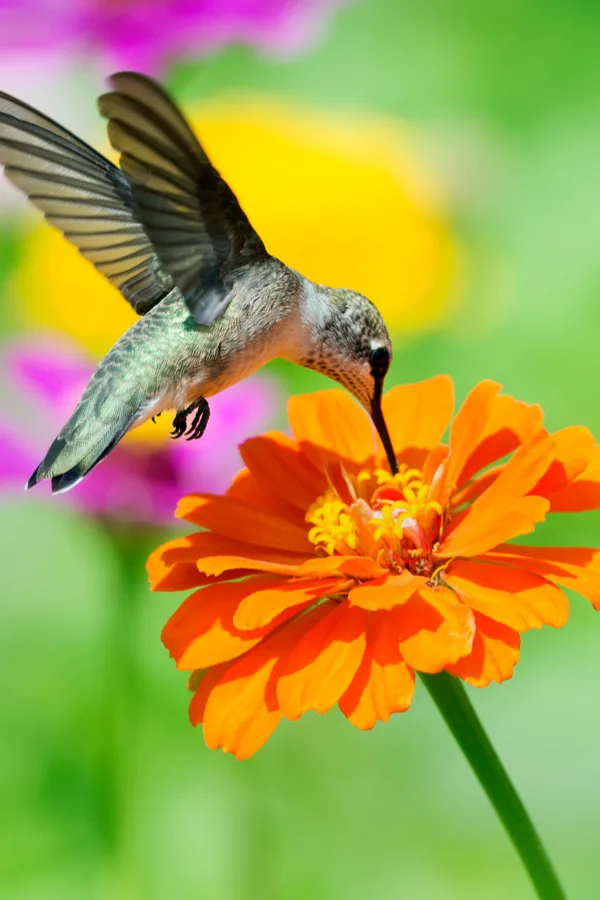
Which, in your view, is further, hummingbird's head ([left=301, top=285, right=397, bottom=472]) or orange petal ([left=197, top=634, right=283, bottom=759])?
hummingbird's head ([left=301, top=285, right=397, bottom=472])

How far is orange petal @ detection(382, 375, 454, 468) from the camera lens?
66 cm

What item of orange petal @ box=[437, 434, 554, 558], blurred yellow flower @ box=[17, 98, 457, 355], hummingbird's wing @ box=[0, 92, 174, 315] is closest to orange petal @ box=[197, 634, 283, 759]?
orange petal @ box=[437, 434, 554, 558]

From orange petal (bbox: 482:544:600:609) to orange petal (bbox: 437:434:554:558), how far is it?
1cm

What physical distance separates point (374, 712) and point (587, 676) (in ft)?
2.57

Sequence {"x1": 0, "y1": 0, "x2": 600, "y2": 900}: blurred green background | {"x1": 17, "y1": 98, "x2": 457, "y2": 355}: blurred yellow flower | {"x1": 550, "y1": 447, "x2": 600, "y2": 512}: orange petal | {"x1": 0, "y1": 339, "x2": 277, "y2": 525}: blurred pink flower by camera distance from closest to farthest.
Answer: {"x1": 550, "y1": 447, "x2": 600, "y2": 512}: orange petal, {"x1": 0, "y1": 339, "x2": 277, "y2": 525}: blurred pink flower, {"x1": 0, "y1": 0, "x2": 600, "y2": 900}: blurred green background, {"x1": 17, "y1": 98, "x2": 457, "y2": 355}: blurred yellow flower

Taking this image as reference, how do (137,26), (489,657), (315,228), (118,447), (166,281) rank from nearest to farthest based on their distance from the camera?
1. (489,657)
2. (166,281)
3. (118,447)
4. (137,26)
5. (315,228)

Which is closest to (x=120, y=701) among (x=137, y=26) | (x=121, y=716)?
(x=121, y=716)

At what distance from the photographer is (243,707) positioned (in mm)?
513

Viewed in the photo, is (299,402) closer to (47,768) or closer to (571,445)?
(571,445)

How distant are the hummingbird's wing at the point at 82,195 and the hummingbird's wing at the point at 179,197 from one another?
0.02m

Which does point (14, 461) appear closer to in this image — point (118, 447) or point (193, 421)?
point (118, 447)

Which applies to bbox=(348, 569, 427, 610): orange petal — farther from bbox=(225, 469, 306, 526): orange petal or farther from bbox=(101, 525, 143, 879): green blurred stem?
bbox=(101, 525, 143, 879): green blurred stem

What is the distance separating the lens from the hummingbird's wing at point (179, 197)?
502mm

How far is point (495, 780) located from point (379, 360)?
0.88 feet
